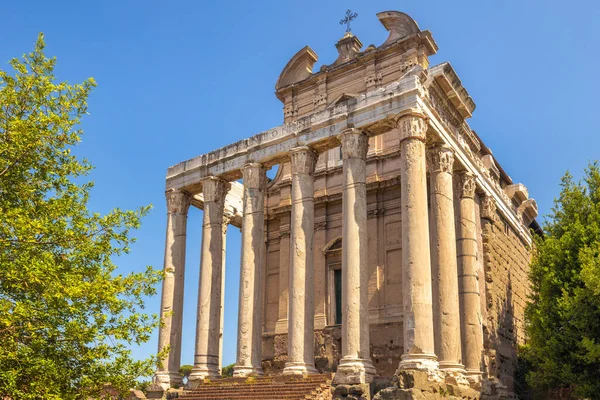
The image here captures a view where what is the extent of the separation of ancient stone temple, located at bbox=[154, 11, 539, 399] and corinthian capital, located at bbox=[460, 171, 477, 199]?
2.2 inches

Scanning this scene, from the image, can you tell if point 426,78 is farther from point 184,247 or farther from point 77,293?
point 77,293

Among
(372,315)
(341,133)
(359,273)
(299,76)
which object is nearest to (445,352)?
(359,273)

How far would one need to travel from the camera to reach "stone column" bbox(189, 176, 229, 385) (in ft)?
73.0

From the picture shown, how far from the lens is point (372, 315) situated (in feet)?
77.7

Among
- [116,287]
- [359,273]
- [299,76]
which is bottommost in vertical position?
[116,287]

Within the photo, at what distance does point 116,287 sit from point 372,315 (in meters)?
12.4

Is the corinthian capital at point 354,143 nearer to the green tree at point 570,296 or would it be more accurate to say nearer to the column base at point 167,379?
the green tree at point 570,296

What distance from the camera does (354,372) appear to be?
17.5 m

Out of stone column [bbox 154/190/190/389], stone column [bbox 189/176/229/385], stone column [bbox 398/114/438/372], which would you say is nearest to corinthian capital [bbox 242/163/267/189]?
stone column [bbox 189/176/229/385]

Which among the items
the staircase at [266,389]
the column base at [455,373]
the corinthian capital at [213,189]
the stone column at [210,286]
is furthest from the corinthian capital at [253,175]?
the column base at [455,373]

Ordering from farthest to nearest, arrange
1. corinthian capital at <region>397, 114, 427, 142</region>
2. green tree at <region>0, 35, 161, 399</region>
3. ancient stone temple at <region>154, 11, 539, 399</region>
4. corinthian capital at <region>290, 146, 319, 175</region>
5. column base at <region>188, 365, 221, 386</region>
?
1. column base at <region>188, 365, 221, 386</region>
2. corinthian capital at <region>290, 146, 319, 175</region>
3. corinthian capital at <region>397, 114, 427, 142</region>
4. ancient stone temple at <region>154, 11, 539, 399</region>
5. green tree at <region>0, 35, 161, 399</region>

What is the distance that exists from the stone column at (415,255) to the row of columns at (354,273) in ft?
0.09

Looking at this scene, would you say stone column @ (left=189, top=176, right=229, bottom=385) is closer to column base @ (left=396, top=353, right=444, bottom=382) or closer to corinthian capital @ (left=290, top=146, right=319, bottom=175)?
corinthian capital @ (left=290, top=146, right=319, bottom=175)

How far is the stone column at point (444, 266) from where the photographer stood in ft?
61.8
